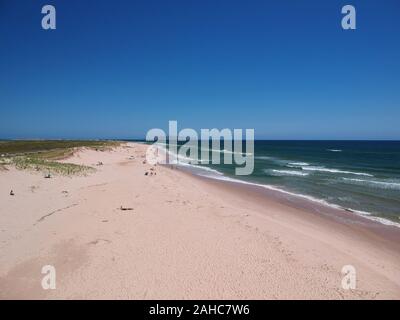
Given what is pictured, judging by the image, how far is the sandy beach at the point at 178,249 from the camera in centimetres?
656

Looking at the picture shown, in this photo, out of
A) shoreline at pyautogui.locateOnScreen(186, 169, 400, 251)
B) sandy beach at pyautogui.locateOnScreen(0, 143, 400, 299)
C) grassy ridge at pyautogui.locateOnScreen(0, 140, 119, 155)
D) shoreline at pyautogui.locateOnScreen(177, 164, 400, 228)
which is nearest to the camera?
sandy beach at pyautogui.locateOnScreen(0, 143, 400, 299)

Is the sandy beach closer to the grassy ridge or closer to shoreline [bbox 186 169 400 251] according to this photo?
shoreline [bbox 186 169 400 251]

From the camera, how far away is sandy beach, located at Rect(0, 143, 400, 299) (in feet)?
21.5

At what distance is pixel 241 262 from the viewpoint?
785cm

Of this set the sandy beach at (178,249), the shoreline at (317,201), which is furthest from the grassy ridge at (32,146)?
the shoreline at (317,201)

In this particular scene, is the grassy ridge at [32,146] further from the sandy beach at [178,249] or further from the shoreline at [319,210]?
the shoreline at [319,210]

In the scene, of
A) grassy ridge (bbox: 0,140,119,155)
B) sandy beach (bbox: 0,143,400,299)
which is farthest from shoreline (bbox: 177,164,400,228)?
A: grassy ridge (bbox: 0,140,119,155)

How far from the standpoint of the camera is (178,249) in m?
8.51

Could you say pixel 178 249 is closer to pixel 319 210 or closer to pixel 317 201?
pixel 319 210

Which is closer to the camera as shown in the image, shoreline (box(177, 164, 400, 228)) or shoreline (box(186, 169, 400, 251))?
shoreline (box(186, 169, 400, 251))

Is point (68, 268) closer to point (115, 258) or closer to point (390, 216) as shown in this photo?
point (115, 258)
